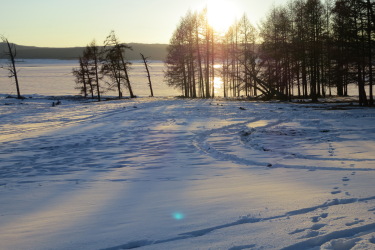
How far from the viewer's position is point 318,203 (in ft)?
14.5

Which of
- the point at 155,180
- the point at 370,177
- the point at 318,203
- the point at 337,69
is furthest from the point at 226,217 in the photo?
the point at 337,69

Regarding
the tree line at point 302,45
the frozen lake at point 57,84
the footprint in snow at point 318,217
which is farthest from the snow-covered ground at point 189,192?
the frozen lake at point 57,84

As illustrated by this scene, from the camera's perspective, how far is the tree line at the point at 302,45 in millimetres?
21906

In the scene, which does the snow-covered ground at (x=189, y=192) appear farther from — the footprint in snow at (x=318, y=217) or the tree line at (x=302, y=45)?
the tree line at (x=302, y=45)

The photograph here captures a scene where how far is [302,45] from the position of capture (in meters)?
29.0

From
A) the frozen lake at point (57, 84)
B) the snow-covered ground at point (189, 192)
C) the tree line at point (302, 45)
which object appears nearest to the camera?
the snow-covered ground at point (189, 192)

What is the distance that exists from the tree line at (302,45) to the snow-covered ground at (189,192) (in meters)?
12.9

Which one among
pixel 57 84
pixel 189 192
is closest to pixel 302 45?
pixel 189 192

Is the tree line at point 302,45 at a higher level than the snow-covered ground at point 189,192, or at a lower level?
higher

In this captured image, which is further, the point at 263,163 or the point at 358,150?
the point at 358,150

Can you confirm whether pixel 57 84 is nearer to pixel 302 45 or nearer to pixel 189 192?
pixel 302 45

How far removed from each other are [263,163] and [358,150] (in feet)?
10.5

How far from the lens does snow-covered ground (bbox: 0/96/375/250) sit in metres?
3.51

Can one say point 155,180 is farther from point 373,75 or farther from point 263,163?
point 373,75
